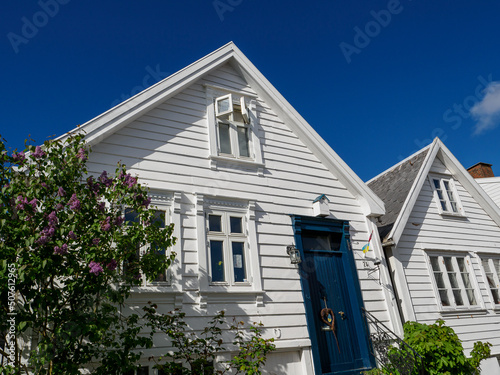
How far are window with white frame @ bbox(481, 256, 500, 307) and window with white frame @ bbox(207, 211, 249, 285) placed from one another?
28.0ft

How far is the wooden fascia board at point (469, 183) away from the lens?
1403cm

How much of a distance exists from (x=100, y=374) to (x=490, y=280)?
470 inches

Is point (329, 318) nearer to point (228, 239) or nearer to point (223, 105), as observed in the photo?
point (228, 239)

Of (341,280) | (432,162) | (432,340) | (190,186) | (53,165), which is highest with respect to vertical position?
(432,162)

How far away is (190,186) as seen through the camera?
880 centimetres

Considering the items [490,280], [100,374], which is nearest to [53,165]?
[100,374]

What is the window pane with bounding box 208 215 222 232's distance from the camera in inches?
345

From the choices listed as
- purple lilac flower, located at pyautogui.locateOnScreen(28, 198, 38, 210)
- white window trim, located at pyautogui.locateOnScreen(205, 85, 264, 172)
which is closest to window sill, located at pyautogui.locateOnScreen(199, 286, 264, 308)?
white window trim, located at pyautogui.locateOnScreen(205, 85, 264, 172)

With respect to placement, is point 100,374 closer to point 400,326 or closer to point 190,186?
point 190,186

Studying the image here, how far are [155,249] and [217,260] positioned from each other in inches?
60.2

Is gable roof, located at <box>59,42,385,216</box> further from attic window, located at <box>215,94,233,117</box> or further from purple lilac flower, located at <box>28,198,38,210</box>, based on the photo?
purple lilac flower, located at <box>28,198,38,210</box>

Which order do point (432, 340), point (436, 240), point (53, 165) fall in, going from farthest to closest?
point (436, 240), point (432, 340), point (53, 165)

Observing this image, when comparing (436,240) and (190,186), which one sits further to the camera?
(436,240)

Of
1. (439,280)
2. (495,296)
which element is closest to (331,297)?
(439,280)
